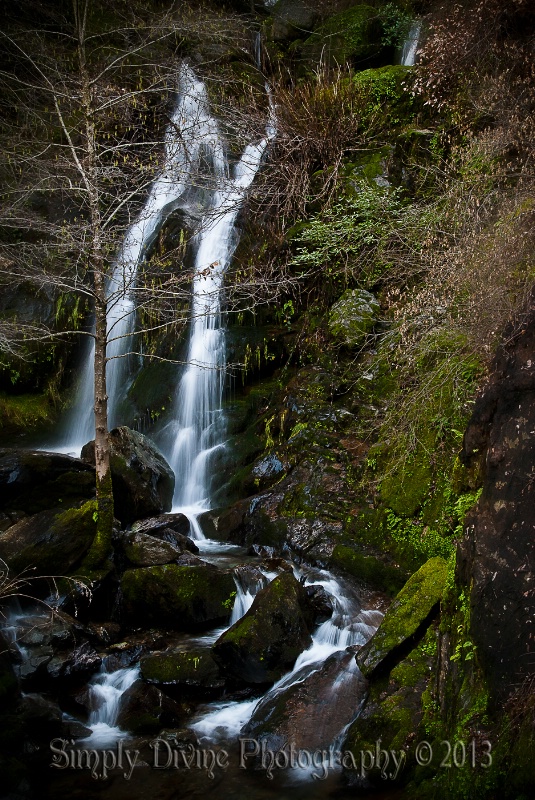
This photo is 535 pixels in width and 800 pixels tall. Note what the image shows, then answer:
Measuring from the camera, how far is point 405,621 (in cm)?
500

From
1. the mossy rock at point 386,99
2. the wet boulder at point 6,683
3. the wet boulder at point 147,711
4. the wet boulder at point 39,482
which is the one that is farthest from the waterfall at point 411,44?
the wet boulder at point 6,683

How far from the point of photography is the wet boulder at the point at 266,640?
18.2ft

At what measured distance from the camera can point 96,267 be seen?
265 inches

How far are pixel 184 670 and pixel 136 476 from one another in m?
3.35

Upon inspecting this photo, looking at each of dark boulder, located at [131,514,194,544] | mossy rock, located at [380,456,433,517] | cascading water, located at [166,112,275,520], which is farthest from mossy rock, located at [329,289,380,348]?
dark boulder, located at [131,514,194,544]

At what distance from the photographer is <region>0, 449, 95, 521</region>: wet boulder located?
801 cm

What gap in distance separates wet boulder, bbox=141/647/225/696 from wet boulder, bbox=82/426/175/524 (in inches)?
113

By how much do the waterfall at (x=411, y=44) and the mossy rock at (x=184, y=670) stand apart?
12.6 metres

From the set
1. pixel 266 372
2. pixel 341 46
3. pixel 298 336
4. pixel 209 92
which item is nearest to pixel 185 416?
pixel 266 372

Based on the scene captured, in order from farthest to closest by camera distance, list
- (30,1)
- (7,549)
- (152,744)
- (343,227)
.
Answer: (30,1) → (343,227) → (7,549) → (152,744)

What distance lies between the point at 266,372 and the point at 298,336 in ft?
2.81

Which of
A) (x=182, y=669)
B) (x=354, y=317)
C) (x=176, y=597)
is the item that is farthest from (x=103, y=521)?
(x=354, y=317)

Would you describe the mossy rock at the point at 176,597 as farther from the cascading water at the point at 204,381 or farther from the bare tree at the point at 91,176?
the cascading water at the point at 204,381

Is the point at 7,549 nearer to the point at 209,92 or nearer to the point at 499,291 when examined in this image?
the point at 499,291
